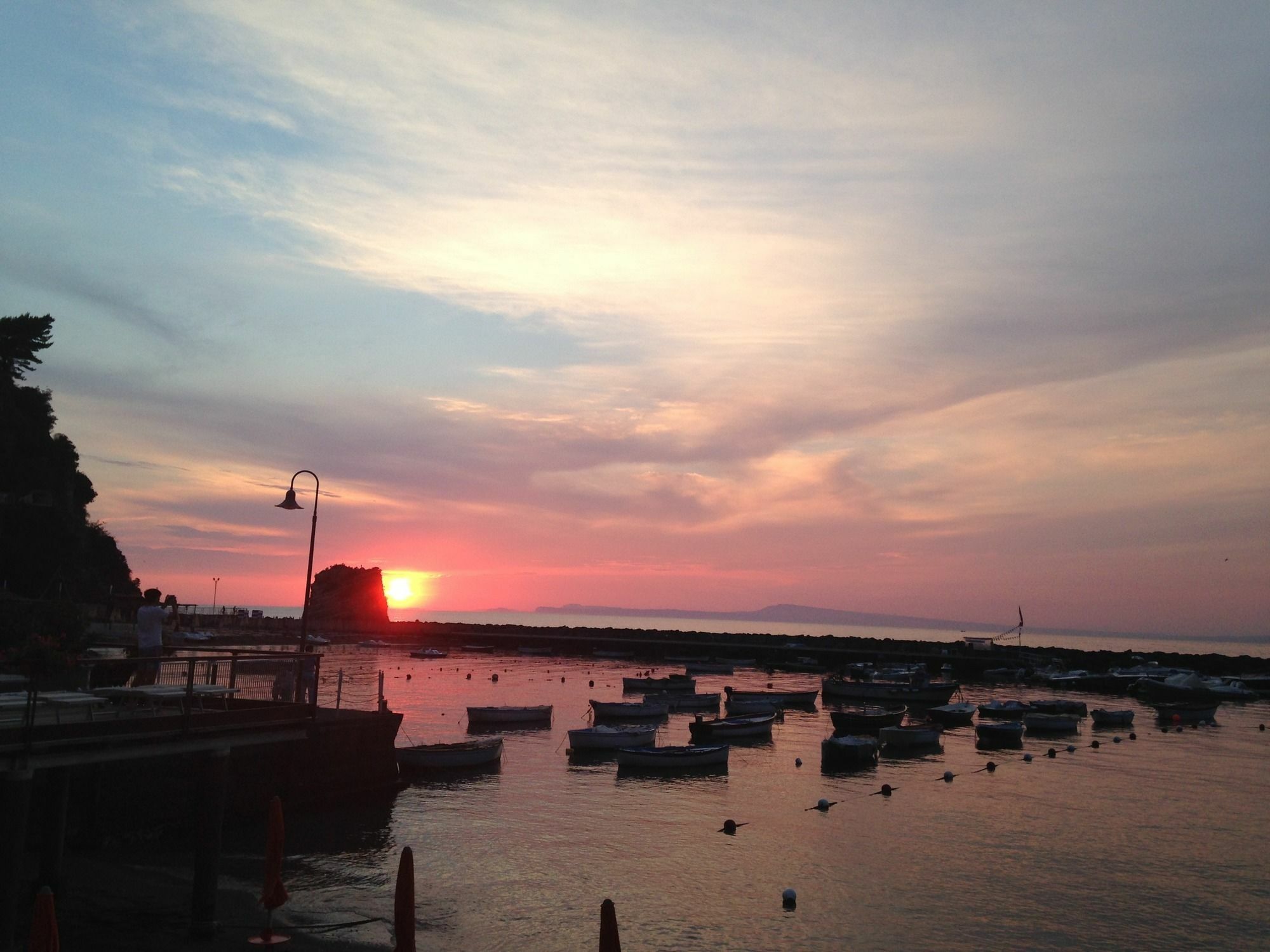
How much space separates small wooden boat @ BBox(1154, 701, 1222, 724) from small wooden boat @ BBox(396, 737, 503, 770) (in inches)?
2400

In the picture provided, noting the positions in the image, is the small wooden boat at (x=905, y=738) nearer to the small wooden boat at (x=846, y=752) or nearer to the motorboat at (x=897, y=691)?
the small wooden boat at (x=846, y=752)

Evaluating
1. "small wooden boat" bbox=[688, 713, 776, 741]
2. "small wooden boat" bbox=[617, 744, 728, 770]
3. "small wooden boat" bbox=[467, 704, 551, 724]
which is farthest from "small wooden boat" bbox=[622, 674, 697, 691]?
"small wooden boat" bbox=[617, 744, 728, 770]

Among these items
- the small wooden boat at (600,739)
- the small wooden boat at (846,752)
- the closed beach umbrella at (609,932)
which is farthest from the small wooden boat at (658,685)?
the closed beach umbrella at (609,932)

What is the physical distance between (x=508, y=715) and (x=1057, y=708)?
45697mm

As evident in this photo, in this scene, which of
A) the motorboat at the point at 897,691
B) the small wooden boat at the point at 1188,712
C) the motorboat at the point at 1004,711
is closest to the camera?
the motorboat at the point at 1004,711

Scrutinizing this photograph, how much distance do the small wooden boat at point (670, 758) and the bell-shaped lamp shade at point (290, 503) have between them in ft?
71.5

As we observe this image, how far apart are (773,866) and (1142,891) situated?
11.6 metres

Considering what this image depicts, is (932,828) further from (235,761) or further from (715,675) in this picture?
(715,675)

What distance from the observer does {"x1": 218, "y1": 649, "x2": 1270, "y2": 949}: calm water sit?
2373cm

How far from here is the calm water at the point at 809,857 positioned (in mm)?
23734

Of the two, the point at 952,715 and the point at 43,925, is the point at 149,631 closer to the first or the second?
the point at 43,925

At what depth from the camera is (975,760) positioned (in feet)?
177

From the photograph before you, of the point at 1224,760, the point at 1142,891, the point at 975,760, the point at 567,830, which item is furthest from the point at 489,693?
the point at 1142,891

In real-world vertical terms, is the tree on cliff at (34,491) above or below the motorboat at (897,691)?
above
